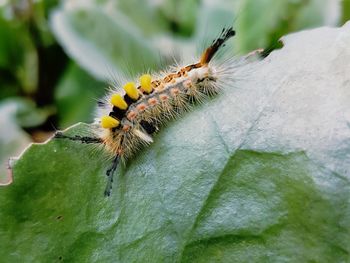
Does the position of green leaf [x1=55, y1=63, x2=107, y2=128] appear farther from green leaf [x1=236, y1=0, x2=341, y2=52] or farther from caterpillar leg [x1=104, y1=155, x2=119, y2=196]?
caterpillar leg [x1=104, y1=155, x2=119, y2=196]

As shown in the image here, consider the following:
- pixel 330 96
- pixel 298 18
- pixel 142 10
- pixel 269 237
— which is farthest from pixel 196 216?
pixel 142 10

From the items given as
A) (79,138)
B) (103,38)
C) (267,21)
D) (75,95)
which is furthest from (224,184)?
(75,95)

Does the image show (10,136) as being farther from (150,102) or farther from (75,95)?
(150,102)

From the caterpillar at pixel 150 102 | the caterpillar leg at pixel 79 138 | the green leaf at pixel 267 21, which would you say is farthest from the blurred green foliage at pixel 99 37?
the caterpillar leg at pixel 79 138

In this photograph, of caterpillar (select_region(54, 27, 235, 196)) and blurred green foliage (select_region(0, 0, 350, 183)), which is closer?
caterpillar (select_region(54, 27, 235, 196))

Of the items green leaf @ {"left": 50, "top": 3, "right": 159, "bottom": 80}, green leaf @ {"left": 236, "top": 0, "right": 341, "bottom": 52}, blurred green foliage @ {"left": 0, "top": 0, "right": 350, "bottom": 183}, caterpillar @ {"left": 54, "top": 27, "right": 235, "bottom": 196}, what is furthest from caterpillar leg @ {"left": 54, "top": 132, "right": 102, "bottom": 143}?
green leaf @ {"left": 50, "top": 3, "right": 159, "bottom": 80}

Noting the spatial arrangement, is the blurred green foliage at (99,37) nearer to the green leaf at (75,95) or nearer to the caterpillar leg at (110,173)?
the green leaf at (75,95)
